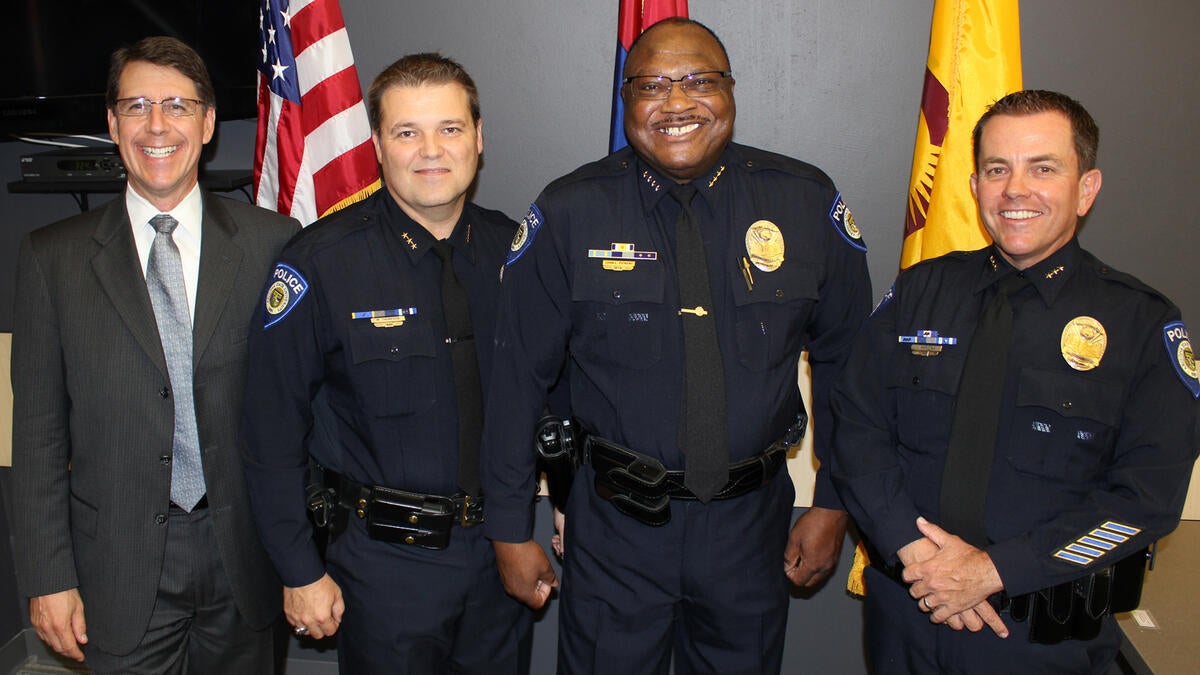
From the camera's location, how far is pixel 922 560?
1780 millimetres

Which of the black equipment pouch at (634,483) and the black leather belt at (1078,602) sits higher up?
the black equipment pouch at (634,483)

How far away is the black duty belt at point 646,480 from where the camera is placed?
1898 millimetres

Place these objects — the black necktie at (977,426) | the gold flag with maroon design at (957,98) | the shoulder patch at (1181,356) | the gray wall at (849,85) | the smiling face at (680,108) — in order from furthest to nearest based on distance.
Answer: the gray wall at (849,85) < the gold flag with maroon design at (957,98) < the smiling face at (680,108) < the black necktie at (977,426) < the shoulder patch at (1181,356)

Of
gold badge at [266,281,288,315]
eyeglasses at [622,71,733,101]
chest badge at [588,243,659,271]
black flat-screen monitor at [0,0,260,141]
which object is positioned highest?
black flat-screen monitor at [0,0,260,141]

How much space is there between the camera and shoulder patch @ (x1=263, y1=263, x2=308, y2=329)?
1.92 meters

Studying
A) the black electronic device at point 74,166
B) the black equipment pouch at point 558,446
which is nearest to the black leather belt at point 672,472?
the black equipment pouch at point 558,446

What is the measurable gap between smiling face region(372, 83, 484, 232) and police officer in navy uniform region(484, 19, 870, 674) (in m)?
0.21

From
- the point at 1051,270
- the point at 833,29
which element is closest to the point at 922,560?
the point at 1051,270

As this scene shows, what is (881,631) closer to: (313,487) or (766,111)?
(313,487)

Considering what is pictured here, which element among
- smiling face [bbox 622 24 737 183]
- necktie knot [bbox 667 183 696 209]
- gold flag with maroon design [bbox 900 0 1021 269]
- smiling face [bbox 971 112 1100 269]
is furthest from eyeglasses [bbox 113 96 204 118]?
gold flag with maroon design [bbox 900 0 1021 269]

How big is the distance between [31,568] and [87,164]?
4.36 feet

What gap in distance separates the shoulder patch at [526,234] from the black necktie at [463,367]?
0.14m

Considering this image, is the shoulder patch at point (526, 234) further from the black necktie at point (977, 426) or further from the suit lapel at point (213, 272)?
the black necktie at point (977, 426)

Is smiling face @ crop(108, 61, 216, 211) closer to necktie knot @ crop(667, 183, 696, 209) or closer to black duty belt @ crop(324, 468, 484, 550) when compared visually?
black duty belt @ crop(324, 468, 484, 550)
